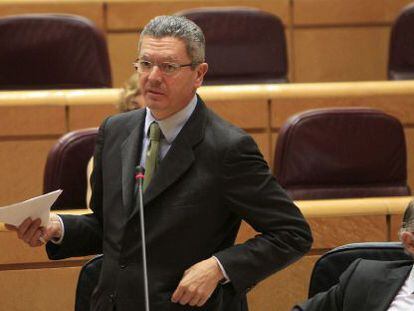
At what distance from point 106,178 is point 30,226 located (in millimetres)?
75

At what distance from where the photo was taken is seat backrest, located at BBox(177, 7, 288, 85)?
1.82 metres

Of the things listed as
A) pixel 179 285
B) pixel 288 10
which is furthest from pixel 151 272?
pixel 288 10

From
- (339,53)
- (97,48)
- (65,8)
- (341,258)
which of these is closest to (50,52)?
(97,48)

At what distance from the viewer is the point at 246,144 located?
0.76 metres

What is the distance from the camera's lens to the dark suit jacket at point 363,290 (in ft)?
2.94

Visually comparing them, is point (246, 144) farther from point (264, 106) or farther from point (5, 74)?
point (5, 74)

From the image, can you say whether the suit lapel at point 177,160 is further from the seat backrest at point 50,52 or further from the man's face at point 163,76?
the seat backrest at point 50,52

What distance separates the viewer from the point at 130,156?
30.7 inches

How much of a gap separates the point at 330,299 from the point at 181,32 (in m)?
0.32

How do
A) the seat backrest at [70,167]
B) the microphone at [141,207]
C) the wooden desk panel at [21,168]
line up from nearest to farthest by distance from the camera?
the microphone at [141,207], the seat backrest at [70,167], the wooden desk panel at [21,168]

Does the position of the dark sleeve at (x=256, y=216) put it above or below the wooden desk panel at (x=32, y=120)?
above

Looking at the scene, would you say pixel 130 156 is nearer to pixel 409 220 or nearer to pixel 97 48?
pixel 409 220

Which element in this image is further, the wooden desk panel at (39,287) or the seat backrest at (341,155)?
the seat backrest at (341,155)

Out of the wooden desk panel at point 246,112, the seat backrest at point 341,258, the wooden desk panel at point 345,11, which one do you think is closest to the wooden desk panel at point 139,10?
the wooden desk panel at point 345,11
